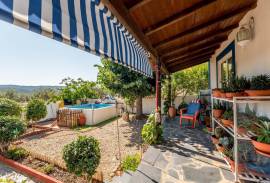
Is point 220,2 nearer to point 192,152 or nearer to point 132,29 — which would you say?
point 132,29

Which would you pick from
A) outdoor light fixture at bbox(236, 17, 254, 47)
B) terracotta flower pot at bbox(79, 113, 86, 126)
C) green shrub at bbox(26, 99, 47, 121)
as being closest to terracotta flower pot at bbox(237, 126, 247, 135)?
outdoor light fixture at bbox(236, 17, 254, 47)

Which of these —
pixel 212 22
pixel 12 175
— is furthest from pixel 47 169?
pixel 212 22

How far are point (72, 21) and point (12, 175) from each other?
5513 millimetres

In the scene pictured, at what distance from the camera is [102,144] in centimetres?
739

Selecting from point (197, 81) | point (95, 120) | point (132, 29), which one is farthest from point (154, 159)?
point (197, 81)

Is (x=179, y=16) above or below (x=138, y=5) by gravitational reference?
above

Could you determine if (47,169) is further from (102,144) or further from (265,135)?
(265,135)

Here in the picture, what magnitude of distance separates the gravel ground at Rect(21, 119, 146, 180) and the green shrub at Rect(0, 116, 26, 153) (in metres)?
0.85

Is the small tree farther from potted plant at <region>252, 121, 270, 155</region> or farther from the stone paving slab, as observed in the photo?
potted plant at <region>252, 121, 270, 155</region>

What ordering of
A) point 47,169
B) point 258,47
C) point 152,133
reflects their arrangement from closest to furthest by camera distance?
point 258,47, point 47,169, point 152,133

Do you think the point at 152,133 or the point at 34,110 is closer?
the point at 152,133

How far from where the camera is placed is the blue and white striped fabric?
108 cm

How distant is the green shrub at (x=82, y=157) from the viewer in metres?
3.98

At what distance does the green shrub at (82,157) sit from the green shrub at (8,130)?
3399 mm
